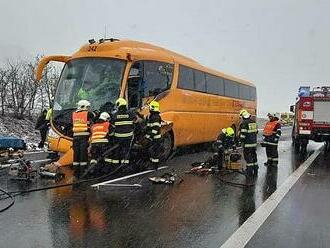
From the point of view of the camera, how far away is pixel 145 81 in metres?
12.1

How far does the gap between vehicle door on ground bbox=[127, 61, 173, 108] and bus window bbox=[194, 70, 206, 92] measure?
8.03ft

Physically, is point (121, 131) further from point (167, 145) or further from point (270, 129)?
point (270, 129)

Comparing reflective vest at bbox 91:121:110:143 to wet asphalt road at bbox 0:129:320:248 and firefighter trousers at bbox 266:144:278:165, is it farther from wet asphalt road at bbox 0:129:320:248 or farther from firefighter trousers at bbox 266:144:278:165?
firefighter trousers at bbox 266:144:278:165

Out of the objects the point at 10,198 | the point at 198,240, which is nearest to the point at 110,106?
the point at 10,198

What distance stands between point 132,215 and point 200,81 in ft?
33.8

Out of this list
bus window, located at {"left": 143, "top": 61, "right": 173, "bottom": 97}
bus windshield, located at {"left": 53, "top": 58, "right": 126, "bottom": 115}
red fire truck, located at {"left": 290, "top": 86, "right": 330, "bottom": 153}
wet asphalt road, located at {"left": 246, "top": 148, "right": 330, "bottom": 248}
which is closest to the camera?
wet asphalt road, located at {"left": 246, "top": 148, "right": 330, "bottom": 248}

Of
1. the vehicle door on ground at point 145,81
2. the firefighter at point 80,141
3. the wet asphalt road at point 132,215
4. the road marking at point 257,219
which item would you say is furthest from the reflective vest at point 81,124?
the road marking at point 257,219

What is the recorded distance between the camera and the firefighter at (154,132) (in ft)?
36.1

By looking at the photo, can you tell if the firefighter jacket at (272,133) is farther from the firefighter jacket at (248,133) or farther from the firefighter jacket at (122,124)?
the firefighter jacket at (122,124)

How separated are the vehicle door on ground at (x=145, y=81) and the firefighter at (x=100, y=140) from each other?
1.77 metres

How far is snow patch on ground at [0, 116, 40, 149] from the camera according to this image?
18.1m

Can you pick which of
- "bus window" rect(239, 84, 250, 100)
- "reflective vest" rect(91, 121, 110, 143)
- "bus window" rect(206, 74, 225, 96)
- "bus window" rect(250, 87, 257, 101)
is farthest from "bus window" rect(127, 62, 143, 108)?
"bus window" rect(250, 87, 257, 101)

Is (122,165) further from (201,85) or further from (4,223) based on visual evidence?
(201,85)

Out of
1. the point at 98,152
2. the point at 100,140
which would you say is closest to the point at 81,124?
the point at 100,140
